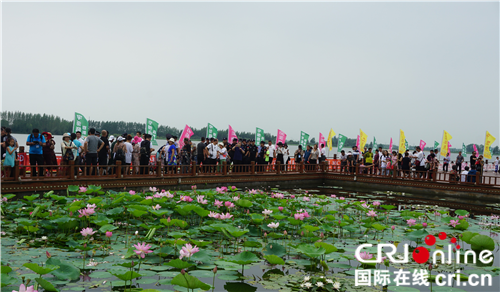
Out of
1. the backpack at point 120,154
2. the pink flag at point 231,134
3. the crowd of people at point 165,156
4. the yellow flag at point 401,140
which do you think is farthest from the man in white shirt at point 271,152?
the yellow flag at point 401,140

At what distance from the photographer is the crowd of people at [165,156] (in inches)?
376

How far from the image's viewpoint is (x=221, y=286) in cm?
384

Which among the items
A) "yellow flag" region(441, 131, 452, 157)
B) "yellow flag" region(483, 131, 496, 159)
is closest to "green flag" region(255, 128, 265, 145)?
"yellow flag" region(441, 131, 452, 157)

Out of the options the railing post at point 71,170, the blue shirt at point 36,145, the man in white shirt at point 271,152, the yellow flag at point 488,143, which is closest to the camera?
the blue shirt at point 36,145

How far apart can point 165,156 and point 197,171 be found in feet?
3.91

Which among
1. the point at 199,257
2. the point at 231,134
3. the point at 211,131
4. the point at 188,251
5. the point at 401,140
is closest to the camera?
the point at 188,251

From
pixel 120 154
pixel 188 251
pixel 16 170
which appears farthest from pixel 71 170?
pixel 188 251

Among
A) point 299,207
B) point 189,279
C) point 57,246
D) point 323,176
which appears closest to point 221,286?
point 189,279

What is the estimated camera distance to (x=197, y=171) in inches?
509

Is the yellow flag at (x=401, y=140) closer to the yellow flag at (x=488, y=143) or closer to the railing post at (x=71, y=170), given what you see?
the yellow flag at (x=488, y=143)

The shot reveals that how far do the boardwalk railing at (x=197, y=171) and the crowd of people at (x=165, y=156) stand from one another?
0.11 ft

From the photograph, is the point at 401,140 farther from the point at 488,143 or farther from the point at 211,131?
the point at 211,131

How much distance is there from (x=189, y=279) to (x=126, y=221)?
12.4ft

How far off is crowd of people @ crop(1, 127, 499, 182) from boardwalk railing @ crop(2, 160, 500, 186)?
0.03 m
